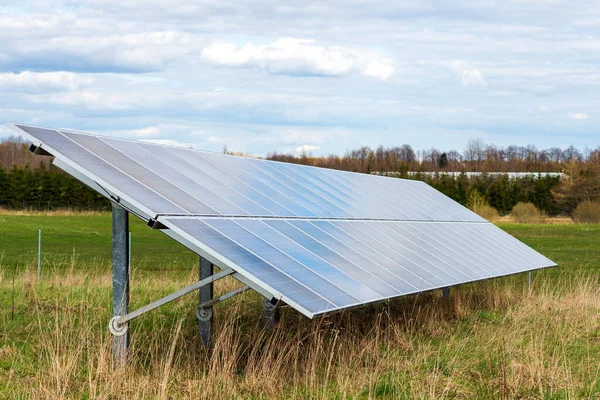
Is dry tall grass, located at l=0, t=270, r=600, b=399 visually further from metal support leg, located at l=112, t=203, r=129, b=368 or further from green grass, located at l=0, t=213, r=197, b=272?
green grass, located at l=0, t=213, r=197, b=272

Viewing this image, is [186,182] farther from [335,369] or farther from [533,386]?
[533,386]

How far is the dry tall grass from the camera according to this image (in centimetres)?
917

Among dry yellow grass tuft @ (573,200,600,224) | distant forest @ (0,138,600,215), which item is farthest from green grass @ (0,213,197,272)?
dry yellow grass tuft @ (573,200,600,224)

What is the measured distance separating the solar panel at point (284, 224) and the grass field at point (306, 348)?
2.76ft

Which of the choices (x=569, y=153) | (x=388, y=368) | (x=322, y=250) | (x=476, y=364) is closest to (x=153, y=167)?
(x=322, y=250)

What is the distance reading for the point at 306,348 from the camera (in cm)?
1153

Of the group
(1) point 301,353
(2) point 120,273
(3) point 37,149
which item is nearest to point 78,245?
(1) point 301,353

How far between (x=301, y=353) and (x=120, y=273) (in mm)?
2804

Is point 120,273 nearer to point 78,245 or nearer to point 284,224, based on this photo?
point 284,224

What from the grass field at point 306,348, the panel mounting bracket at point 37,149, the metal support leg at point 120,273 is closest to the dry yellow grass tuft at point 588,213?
the grass field at point 306,348

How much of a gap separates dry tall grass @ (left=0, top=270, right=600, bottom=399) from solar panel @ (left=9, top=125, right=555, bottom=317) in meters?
0.85

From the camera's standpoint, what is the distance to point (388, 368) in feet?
33.7

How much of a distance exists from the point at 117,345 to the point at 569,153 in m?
155

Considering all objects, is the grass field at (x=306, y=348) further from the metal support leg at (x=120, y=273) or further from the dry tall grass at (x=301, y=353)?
the metal support leg at (x=120, y=273)
